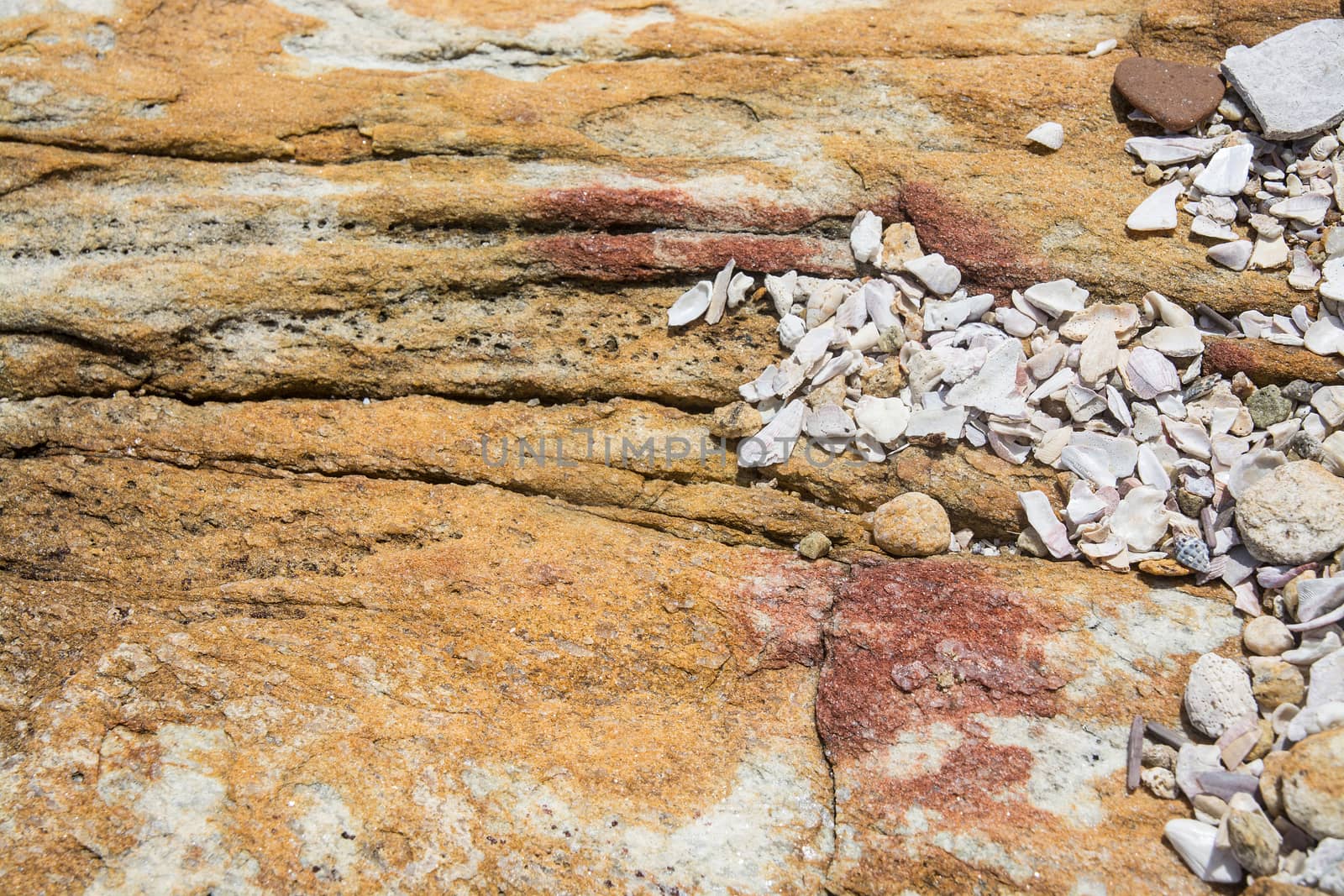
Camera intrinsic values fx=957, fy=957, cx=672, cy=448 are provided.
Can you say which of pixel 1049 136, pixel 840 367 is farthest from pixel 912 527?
pixel 1049 136

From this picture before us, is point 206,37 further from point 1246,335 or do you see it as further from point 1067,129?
point 1246,335

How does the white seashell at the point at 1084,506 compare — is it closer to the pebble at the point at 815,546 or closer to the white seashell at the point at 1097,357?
the white seashell at the point at 1097,357

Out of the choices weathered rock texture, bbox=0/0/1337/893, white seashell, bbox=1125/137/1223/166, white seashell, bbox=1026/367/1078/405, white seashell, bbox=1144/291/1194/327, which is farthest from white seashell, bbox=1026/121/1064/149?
white seashell, bbox=1026/367/1078/405

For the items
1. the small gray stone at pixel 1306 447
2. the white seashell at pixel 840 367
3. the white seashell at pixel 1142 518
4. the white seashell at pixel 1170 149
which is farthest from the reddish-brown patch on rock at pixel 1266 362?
the white seashell at pixel 840 367

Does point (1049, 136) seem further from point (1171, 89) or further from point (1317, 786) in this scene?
point (1317, 786)

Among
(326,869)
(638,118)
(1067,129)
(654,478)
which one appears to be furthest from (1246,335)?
(326,869)

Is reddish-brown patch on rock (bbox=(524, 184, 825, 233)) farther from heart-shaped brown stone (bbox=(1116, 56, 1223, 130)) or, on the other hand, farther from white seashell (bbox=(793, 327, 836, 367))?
heart-shaped brown stone (bbox=(1116, 56, 1223, 130))
